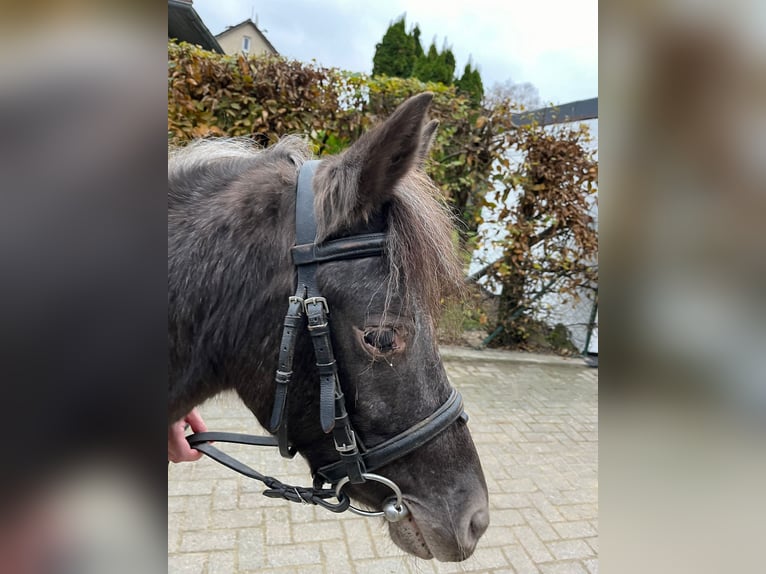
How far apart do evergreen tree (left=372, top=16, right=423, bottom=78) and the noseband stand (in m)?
11.7

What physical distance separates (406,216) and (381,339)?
344mm

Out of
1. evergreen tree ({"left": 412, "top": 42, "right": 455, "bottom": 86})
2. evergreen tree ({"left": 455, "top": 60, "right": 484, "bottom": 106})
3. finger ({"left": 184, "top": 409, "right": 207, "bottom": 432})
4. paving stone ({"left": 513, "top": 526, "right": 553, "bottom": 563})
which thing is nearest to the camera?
finger ({"left": 184, "top": 409, "right": 207, "bottom": 432})

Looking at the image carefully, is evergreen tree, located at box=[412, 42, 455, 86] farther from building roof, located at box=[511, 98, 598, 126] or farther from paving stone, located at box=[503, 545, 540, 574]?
paving stone, located at box=[503, 545, 540, 574]

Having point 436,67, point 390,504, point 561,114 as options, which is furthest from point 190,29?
point 390,504

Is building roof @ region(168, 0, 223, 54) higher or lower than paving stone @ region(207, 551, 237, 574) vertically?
higher

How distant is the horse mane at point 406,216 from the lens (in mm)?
1184

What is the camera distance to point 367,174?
3.73 feet
